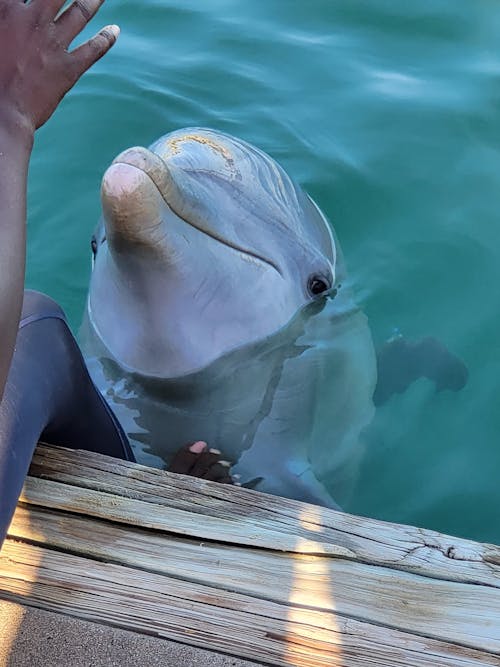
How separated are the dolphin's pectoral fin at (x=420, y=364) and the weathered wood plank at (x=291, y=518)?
7.58 feet

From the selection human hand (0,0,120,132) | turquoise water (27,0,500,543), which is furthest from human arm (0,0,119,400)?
turquoise water (27,0,500,543)

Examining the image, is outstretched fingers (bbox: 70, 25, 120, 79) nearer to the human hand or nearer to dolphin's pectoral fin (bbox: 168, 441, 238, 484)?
the human hand

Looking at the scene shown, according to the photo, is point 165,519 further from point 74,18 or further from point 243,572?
point 74,18

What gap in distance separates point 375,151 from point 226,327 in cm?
371

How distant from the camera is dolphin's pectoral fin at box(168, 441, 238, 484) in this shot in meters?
4.34

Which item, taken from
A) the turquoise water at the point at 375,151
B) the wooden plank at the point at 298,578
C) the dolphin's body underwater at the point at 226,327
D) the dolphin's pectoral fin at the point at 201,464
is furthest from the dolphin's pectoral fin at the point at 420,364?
the wooden plank at the point at 298,578

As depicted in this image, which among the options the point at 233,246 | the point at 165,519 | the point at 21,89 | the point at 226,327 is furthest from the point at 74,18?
the point at 226,327

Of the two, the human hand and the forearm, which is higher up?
the human hand

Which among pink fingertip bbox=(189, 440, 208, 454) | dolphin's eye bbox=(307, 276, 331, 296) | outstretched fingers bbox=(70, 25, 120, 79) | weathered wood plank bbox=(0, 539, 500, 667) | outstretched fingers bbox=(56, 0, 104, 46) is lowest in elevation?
pink fingertip bbox=(189, 440, 208, 454)

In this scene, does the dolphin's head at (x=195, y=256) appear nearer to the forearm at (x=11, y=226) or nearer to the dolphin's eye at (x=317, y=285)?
the dolphin's eye at (x=317, y=285)

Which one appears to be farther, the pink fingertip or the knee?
the pink fingertip

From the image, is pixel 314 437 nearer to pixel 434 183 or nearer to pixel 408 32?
pixel 434 183

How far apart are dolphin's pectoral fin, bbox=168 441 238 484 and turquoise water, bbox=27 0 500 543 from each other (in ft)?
3.73

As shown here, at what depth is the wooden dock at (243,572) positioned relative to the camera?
9.70 feet
